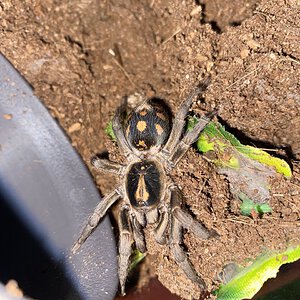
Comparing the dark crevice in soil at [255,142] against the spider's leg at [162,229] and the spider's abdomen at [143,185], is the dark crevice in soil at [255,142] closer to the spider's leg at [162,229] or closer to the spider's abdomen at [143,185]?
the spider's abdomen at [143,185]

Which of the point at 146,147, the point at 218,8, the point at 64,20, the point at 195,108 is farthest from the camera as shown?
the point at 64,20

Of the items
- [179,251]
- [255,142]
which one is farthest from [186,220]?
[255,142]

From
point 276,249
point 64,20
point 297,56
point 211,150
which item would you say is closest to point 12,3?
point 64,20

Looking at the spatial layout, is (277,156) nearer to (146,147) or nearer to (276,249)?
(276,249)

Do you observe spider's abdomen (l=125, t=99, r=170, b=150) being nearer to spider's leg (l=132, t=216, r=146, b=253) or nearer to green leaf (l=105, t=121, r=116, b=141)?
green leaf (l=105, t=121, r=116, b=141)

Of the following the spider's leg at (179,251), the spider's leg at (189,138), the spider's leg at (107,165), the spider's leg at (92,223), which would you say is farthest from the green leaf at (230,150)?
the spider's leg at (92,223)

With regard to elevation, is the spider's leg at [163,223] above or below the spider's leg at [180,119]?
below
